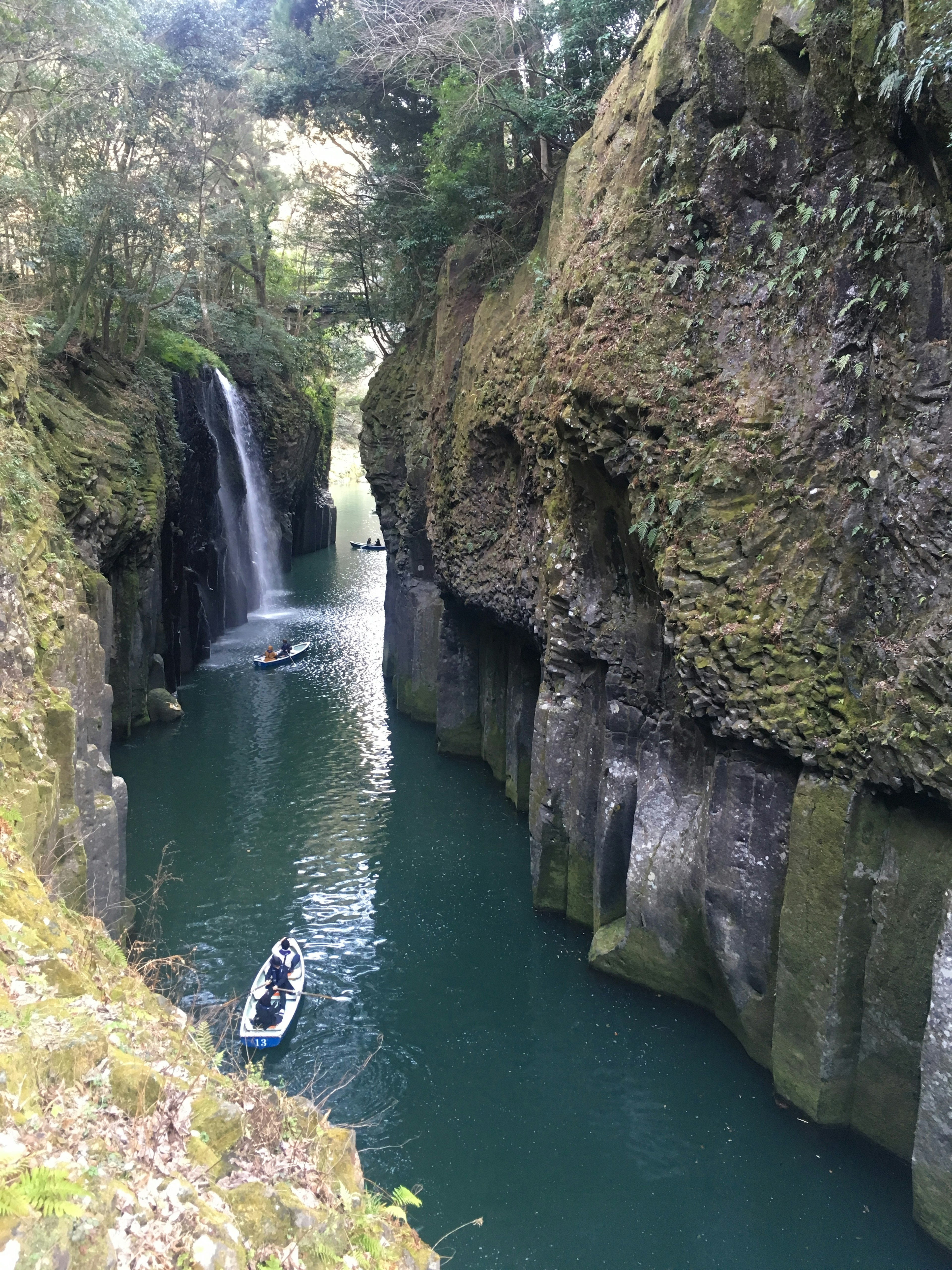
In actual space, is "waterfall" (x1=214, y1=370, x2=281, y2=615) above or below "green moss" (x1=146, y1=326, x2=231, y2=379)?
below

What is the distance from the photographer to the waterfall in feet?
115

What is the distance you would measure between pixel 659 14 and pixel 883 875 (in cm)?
1125

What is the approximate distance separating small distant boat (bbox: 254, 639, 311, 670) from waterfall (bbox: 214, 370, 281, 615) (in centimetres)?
662

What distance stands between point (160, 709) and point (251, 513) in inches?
666

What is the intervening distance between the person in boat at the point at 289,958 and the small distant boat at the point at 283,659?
17248 mm

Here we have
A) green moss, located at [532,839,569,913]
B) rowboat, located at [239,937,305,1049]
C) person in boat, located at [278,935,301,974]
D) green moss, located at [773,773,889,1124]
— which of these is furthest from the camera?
green moss, located at [532,839,569,913]

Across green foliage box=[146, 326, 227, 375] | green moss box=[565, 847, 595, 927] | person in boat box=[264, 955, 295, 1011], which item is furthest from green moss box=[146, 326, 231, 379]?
green moss box=[565, 847, 595, 927]

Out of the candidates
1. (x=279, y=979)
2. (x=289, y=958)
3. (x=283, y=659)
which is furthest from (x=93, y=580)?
(x=283, y=659)

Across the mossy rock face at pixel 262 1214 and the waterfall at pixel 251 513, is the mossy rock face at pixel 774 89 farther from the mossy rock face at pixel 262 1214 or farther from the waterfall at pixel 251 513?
the waterfall at pixel 251 513

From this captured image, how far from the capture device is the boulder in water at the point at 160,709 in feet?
76.5

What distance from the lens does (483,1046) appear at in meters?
11.1

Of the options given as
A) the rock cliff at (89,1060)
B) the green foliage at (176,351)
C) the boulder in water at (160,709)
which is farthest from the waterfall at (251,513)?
the rock cliff at (89,1060)

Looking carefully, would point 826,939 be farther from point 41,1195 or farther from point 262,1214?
point 41,1195

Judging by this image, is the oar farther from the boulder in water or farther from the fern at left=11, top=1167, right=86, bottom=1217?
the boulder in water
